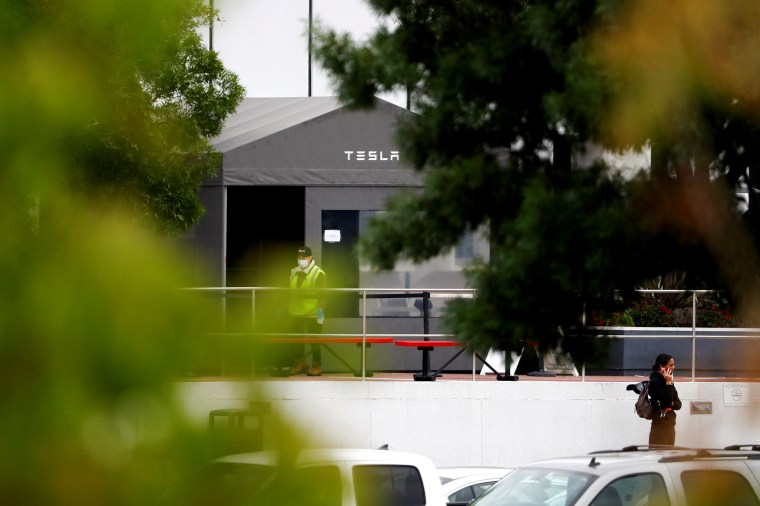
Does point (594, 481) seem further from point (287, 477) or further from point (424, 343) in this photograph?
point (287, 477)

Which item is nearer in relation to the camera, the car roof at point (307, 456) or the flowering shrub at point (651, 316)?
the car roof at point (307, 456)

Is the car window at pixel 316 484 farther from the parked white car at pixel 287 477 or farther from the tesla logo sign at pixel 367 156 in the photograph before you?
the tesla logo sign at pixel 367 156

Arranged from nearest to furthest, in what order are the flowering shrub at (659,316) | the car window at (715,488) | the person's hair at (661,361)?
the car window at (715,488) < the person's hair at (661,361) < the flowering shrub at (659,316)

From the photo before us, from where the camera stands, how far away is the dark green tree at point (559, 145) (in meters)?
7.09

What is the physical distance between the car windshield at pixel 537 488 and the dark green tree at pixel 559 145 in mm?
985

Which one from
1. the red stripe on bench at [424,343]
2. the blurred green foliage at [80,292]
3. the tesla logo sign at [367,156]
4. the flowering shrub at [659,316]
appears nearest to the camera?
the blurred green foliage at [80,292]

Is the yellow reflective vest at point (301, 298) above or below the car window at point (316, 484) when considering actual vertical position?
above

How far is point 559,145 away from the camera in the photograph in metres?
8.91

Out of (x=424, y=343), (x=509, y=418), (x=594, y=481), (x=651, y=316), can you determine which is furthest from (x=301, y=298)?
(x=651, y=316)

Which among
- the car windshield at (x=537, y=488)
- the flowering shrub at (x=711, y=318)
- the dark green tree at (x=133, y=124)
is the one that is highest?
the dark green tree at (x=133, y=124)

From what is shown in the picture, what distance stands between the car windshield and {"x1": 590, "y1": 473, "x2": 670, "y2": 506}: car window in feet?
0.49

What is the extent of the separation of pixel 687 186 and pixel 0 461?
7.58 metres

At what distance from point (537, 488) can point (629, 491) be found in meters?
0.75

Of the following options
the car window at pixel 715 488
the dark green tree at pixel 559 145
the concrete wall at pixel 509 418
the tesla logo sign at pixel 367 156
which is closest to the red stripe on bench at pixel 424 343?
the concrete wall at pixel 509 418
